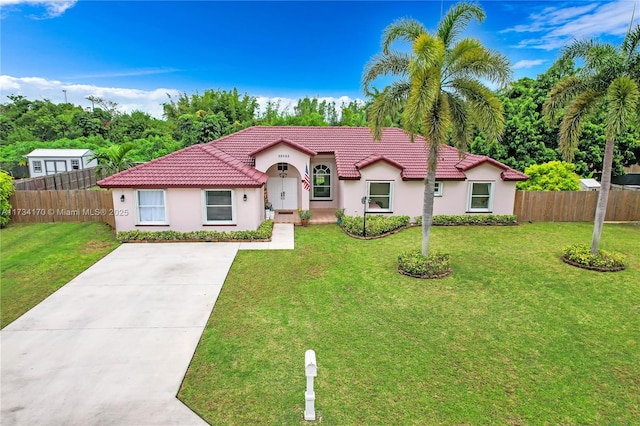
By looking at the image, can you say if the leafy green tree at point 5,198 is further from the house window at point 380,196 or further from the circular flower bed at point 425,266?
the circular flower bed at point 425,266

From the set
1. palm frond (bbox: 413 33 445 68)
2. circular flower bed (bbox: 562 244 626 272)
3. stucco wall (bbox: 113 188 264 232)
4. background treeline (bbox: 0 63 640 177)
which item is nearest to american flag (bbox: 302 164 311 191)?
stucco wall (bbox: 113 188 264 232)

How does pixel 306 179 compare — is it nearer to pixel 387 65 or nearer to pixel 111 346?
pixel 387 65

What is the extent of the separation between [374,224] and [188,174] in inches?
324

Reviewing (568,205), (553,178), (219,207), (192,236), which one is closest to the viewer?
(192,236)

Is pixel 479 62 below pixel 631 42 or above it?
below

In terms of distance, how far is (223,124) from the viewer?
108 ft

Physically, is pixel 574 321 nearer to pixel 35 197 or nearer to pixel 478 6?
pixel 478 6

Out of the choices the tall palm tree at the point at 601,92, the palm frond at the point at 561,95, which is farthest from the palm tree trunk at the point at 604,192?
the palm frond at the point at 561,95

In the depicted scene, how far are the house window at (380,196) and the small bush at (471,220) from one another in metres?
1.60

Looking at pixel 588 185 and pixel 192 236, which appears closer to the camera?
pixel 192 236

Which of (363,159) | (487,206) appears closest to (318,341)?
(363,159)

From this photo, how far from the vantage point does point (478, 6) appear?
1089 centimetres

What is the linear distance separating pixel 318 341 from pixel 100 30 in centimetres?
2257

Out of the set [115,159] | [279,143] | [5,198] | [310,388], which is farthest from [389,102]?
[5,198]
